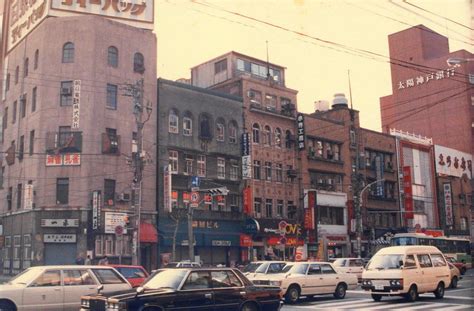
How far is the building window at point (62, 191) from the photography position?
117 ft

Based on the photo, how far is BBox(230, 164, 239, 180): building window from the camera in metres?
44.6

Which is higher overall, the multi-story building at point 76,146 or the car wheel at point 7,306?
the multi-story building at point 76,146

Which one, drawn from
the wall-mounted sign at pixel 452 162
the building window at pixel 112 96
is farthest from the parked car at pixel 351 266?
the wall-mounted sign at pixel 452 162

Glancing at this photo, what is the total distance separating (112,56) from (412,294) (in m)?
27.6

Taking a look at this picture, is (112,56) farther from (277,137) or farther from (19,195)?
(277,137)

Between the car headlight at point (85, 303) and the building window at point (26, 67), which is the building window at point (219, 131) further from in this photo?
the car headlight at point (85, 303)

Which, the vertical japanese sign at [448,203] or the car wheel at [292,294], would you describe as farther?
the vertical japanese sign at [448,203]

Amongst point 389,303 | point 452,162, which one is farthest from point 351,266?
point 452,162

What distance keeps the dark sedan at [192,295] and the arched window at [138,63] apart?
28.0 meters

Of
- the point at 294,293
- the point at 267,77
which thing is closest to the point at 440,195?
the point at 267,77

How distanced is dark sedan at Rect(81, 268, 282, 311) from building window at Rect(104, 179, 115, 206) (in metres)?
23.5

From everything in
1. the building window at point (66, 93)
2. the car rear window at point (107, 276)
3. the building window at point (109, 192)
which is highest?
the building window at point (66, 93)

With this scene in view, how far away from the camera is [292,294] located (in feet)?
68.4

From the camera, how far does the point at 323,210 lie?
5150 centimetres
